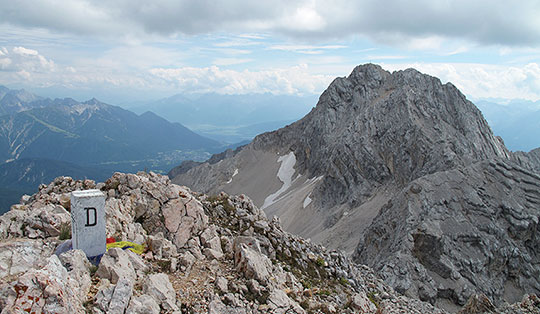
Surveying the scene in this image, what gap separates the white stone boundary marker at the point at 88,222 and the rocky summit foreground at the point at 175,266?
2.02 ft

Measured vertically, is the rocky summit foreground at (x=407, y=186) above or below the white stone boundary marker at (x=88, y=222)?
below

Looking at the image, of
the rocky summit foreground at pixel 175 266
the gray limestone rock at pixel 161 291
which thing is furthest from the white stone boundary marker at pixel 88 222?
the gray limestone rock at pixel 161 291

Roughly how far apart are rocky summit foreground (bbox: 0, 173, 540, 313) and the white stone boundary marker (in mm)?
616

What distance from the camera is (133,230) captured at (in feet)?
49.6

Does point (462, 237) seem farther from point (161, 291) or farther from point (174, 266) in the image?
point (161, 291)

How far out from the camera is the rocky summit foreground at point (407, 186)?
1309 inches

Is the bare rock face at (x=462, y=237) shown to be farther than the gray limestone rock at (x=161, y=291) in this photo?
Yes

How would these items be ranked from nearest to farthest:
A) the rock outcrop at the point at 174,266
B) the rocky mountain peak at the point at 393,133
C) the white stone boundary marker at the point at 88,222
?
the rock outcrop at the point at 174,266 < the white stone boundary marker at the point at 88,222 < the rocky mountain peak at the point at 393,133

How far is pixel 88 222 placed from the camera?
36.9 ft

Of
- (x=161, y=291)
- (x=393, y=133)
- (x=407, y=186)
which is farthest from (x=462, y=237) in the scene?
(x=393, y=133)

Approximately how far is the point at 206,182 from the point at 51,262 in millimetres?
104122

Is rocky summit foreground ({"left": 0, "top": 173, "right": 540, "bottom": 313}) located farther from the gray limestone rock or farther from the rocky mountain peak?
the rocky mountain peak

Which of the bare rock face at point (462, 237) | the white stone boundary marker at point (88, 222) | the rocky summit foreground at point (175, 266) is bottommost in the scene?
the bare rock face at point (462, 237)

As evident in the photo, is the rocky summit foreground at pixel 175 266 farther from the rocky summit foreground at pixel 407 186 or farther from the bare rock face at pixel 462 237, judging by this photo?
the rocky summit foreground at pixel 407 186
